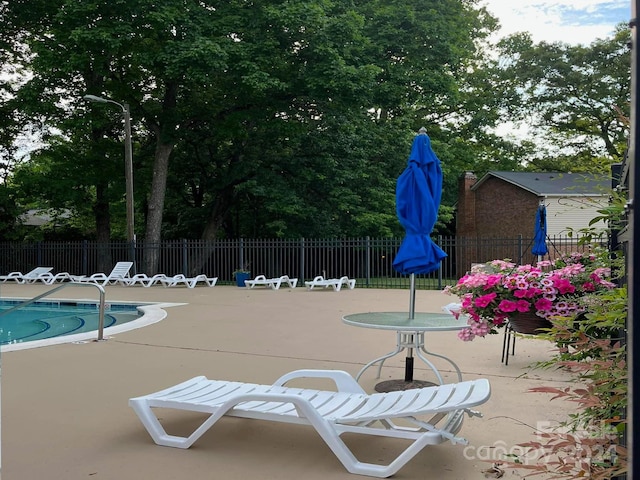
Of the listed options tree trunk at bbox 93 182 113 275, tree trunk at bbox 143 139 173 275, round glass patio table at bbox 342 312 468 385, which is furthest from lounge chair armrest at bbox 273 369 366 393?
tree trunk at bbox 93 182 113 275

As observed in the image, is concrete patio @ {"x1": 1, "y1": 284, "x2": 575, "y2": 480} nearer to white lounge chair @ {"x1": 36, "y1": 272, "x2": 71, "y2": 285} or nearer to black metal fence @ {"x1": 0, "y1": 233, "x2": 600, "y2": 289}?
black metal fence @ {"x1": 0, "y1": 233, "x2": 600, "y2": 289}

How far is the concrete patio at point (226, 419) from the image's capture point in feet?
11.7

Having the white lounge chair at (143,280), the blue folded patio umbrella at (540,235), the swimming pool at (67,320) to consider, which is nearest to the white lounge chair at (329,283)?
the white lounge chair at (143,280)

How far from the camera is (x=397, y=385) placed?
5.54 meters

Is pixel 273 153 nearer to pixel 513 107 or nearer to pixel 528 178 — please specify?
pixel 528 178

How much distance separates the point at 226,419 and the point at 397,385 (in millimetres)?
1724

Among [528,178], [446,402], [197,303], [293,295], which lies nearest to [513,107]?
[528,178]

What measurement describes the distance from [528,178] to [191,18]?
17.0 metres

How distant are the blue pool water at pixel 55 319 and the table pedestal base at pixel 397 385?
7110 mm

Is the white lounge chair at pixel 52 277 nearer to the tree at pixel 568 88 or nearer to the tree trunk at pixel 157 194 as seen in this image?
the tree trunk at pixel 157 194

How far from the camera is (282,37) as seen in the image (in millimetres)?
22609

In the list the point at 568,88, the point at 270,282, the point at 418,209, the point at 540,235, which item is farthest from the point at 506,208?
the point at 418,209

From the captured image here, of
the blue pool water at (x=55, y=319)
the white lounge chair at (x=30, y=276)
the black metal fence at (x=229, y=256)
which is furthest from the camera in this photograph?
the white lounge chair at (x=30, y=276)

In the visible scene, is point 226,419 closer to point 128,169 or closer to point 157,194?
point 128,169
